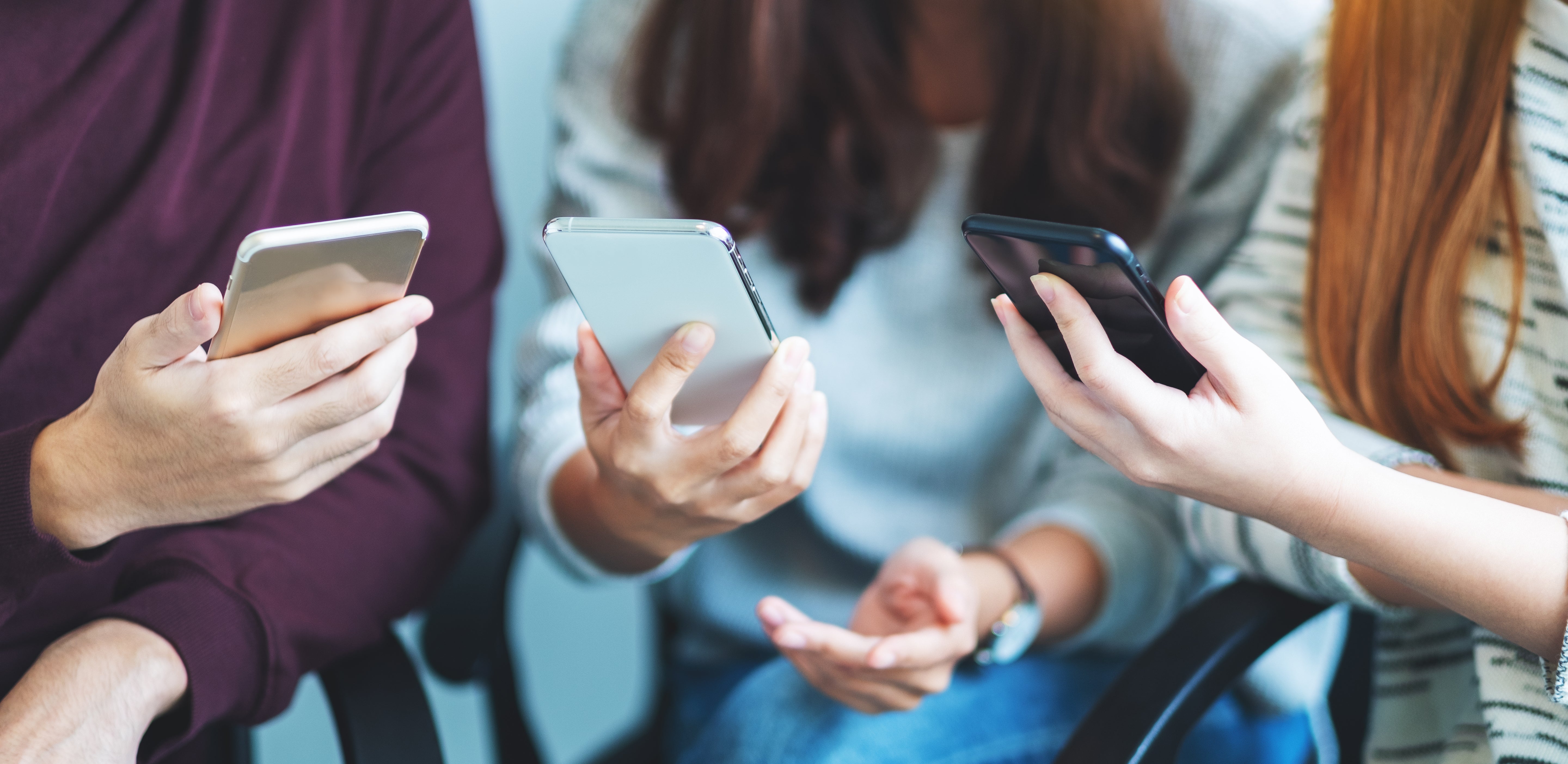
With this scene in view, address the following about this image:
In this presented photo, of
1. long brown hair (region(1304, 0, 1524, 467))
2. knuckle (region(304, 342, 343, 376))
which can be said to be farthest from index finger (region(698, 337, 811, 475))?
long brown hair (region(1304, 0, 1524, 467))

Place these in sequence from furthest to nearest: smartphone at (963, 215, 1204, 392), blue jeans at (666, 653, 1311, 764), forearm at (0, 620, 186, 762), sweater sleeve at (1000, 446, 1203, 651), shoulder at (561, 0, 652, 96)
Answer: shoulder at (561, 0, 652, 96), sweater sleeve at (1000, 446, 1203, 651), blue jeans at (666, 653, 1311, 764), forearm at (0, 620, 186, 762), smartphone at (963, 215, 1204, 392)

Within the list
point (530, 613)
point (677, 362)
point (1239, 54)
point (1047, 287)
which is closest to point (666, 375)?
point (677, 362)

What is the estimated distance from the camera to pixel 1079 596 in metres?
0.95

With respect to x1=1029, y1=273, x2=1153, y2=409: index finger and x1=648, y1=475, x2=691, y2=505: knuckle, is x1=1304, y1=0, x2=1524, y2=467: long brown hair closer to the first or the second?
x1=1029, y1=273, x2=1153, y2=409: index finger

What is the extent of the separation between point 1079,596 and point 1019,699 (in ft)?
0.36

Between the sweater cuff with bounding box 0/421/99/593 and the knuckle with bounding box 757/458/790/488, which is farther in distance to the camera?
the knuckle with bounding box 757/458/790/488

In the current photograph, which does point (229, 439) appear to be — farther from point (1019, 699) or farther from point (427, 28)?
point (1019, 699)

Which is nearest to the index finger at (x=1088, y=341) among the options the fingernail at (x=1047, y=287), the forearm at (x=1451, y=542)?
the fingernail at (x=1047, y=287)

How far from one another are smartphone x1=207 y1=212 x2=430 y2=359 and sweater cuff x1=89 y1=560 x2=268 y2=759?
0.79ft

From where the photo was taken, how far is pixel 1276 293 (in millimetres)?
887

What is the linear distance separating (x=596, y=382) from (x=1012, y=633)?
1.39ft

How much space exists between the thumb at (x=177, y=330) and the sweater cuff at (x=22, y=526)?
0.12m

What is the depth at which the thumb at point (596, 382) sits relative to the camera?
733 mm

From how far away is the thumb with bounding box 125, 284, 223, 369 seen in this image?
0.54 metres
